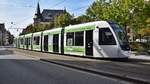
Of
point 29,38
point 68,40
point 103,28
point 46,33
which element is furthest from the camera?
point 29,38

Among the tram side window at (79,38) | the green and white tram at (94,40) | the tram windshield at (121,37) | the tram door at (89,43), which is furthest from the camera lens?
the tram side window at (79,38)

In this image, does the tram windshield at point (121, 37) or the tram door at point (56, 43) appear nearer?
the tram windshield at point (121, 37)

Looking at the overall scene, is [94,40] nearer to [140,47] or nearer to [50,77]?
[50,77]

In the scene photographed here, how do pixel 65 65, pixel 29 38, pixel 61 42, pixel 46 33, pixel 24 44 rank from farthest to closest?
pixel 24 44
pixel 29 38
pixel 46 33
pixel 61 42
pixel 65 65

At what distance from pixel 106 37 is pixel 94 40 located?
1399 millimetres

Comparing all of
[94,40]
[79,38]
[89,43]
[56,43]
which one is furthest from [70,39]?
[94,40]

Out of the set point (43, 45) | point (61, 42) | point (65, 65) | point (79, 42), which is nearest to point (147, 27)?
point (43, 45)

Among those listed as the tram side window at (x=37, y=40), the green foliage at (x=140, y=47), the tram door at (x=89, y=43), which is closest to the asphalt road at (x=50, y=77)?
the tram door at (x=89, y=43)

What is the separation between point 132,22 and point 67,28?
69.9 feet

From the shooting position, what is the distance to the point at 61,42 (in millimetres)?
39562

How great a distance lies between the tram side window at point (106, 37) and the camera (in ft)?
94.3

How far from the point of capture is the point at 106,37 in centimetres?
2925

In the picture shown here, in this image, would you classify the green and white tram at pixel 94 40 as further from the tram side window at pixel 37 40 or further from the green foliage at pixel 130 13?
the green foliage at pixel 130 13

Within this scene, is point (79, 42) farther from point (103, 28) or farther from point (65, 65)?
point (65, 65)
